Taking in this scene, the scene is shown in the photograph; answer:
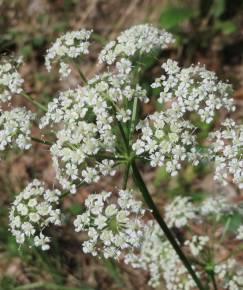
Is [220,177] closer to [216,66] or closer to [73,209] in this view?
[73,209]

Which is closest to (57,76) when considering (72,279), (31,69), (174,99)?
(31,69)

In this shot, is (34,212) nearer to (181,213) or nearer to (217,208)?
(181,213)

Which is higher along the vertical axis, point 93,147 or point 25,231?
point 93,147

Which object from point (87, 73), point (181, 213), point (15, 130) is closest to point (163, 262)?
point (181, 213)

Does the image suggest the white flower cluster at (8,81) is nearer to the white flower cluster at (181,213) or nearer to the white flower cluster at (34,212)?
the white flower cluster at (34,212)

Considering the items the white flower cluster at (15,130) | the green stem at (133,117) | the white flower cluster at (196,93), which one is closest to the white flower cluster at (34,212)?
the white flower cluster at (15,130)
